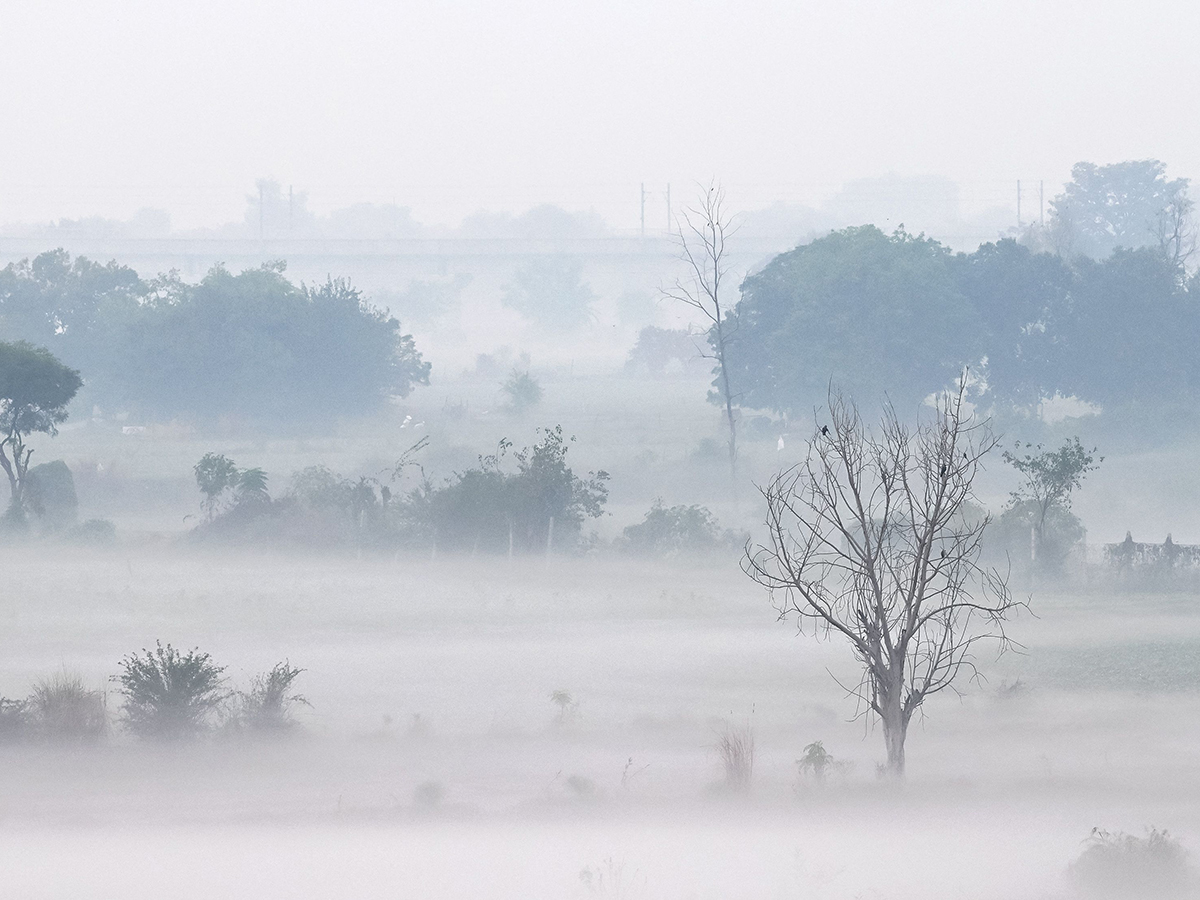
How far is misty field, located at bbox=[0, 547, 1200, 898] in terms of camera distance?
41.6 feet

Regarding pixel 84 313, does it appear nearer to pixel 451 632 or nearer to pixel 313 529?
pixel 313 529

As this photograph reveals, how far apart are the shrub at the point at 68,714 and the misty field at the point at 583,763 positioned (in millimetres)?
363

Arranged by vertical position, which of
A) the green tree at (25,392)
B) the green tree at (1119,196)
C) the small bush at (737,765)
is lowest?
the small bush at (737,765)

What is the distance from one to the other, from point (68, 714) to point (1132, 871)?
1259 centimetres

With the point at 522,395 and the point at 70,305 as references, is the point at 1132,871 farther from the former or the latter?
the point at 70,305

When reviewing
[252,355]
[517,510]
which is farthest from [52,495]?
[252,355]

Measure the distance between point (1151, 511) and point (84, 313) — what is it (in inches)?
1914

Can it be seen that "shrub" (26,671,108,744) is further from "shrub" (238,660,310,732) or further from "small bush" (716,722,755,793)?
"small bush" (716,722,755,793)

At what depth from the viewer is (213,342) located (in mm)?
62219

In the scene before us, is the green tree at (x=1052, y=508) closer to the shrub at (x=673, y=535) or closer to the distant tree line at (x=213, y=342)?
the shrub at (x=673, y=535)

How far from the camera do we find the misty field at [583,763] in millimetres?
12672

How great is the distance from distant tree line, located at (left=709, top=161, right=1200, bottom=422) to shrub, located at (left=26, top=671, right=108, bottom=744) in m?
40.0

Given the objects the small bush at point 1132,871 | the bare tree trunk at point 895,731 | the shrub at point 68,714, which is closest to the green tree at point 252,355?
the shrub at point 68,714

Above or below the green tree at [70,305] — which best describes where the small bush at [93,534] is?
below
